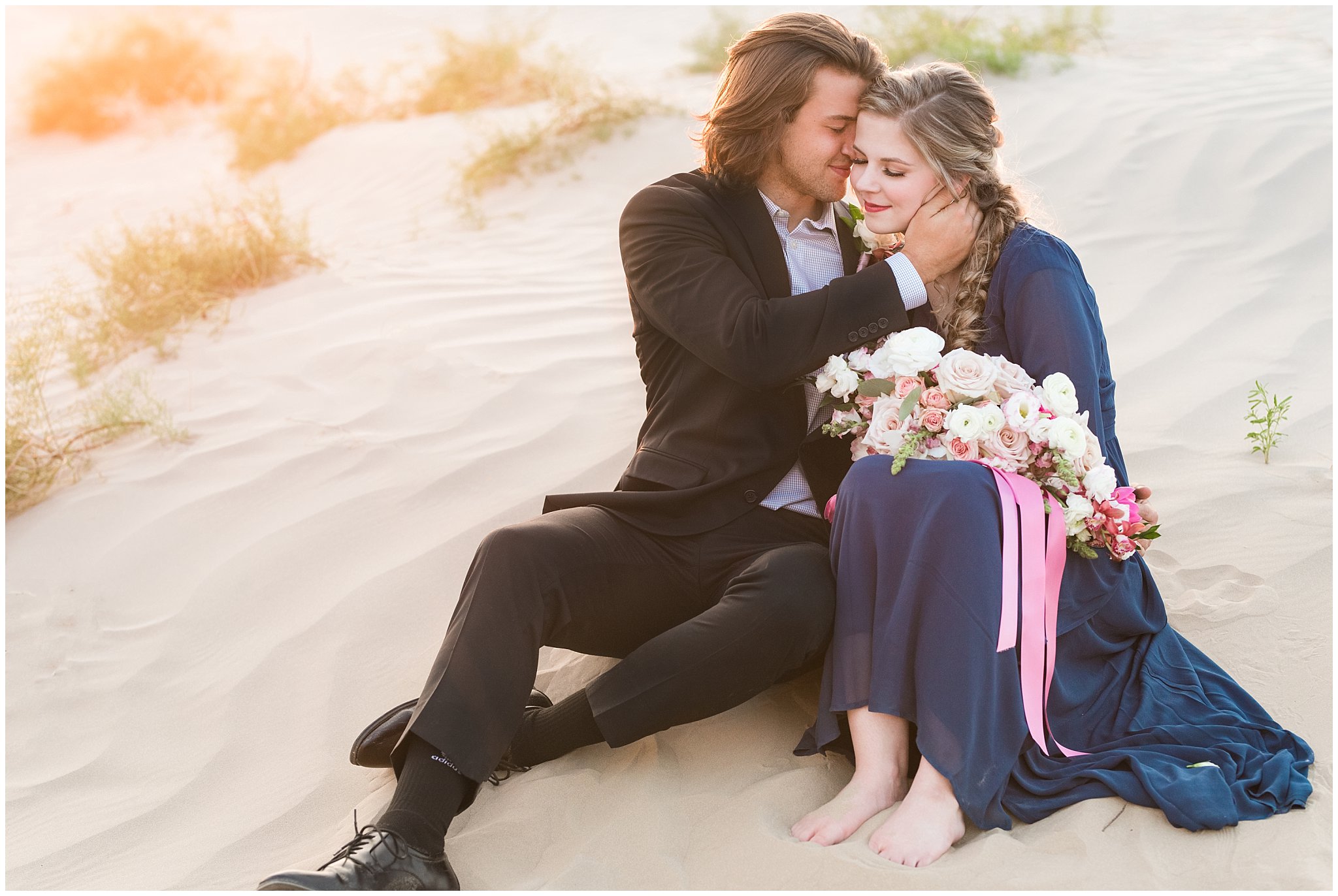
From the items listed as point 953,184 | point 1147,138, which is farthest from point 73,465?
point 1147,138

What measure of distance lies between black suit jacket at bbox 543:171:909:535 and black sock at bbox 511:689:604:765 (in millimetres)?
508

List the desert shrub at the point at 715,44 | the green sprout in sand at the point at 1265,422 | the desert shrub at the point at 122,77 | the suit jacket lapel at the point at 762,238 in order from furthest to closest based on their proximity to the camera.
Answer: the desert shrub at the point at 122,77, the desert shrub at the point at 715,44, the green sprout in sand at the point at 1265,422, the suit jacket lapel at the point at 762,238

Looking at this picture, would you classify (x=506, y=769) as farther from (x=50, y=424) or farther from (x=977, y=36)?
(x=977, y=36)

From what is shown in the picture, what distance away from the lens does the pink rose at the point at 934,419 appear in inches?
106

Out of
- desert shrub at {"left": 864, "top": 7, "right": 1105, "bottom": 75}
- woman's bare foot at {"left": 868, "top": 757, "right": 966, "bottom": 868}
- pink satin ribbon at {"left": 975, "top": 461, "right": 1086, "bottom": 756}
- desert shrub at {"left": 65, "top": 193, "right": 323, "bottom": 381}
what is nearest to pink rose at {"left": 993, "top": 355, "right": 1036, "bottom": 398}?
pink satin ribbon at {"left": 975, "top": 461, "right": 1086, "bottom": 756}

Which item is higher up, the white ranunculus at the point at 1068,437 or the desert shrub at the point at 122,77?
the desert shrub at the point at 122,77

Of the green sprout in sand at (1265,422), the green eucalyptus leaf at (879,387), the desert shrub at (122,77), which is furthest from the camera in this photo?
the desert shrub at (122,77)

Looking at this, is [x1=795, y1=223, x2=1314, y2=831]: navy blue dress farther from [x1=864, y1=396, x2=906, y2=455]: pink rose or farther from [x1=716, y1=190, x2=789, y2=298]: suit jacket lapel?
[x1=716, y1=190, x2=789, y2=298]: suit jacket lapel

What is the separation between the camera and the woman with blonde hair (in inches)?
98.0

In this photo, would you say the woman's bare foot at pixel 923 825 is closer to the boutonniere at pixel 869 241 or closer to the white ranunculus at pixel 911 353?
the white ranunculus at pixel 911 353

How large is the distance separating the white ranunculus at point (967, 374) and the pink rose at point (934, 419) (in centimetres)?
7

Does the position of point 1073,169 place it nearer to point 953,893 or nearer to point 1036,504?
point 1036,504

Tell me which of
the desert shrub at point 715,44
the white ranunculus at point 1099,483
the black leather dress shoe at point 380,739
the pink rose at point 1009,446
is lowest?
the black leather dress shoe at point 380,739

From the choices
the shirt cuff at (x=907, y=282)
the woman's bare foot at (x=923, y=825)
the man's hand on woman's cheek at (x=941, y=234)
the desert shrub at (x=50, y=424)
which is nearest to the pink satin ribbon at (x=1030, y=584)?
the woman's bare foot at (x=923, y=825)
